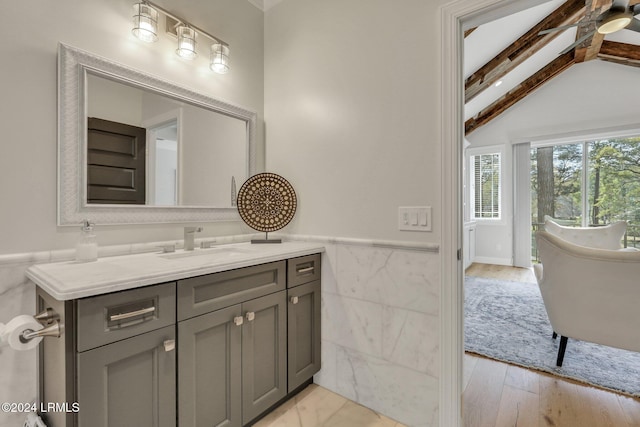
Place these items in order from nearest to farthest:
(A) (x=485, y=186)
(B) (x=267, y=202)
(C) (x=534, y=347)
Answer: (B) (x=267, y=202), (C) (x=534, y=347), (A) (x=485, y=186)

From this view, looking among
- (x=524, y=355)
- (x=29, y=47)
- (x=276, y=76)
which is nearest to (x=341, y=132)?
(x=276, y=76)

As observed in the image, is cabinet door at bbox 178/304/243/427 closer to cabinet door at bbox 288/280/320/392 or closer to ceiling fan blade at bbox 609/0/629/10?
cabinet door at bbox 288/280/320/392

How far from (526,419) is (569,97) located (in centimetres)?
545

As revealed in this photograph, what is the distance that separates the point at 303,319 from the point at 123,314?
982 millimetres

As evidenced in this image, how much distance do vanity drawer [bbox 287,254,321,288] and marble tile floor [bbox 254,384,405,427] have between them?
0.69 metres

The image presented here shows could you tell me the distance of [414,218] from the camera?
4.99 ft

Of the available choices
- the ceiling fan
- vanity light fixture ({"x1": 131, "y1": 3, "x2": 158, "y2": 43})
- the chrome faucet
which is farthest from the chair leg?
vanity light fixture ({"x1": 131, "y1": 3, "x2": 158, "y2": 43})

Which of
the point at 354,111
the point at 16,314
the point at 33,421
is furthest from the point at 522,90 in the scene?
the point at 33,421

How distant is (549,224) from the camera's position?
3828mm

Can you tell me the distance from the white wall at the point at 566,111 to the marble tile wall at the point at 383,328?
4977 mm

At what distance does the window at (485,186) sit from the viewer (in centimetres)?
564

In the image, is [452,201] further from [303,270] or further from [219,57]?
[219,57]

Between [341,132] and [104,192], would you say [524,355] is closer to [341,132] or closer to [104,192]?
[341,132]

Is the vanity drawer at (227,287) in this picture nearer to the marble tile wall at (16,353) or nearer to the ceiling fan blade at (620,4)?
the marble tile wall at (16,353)
